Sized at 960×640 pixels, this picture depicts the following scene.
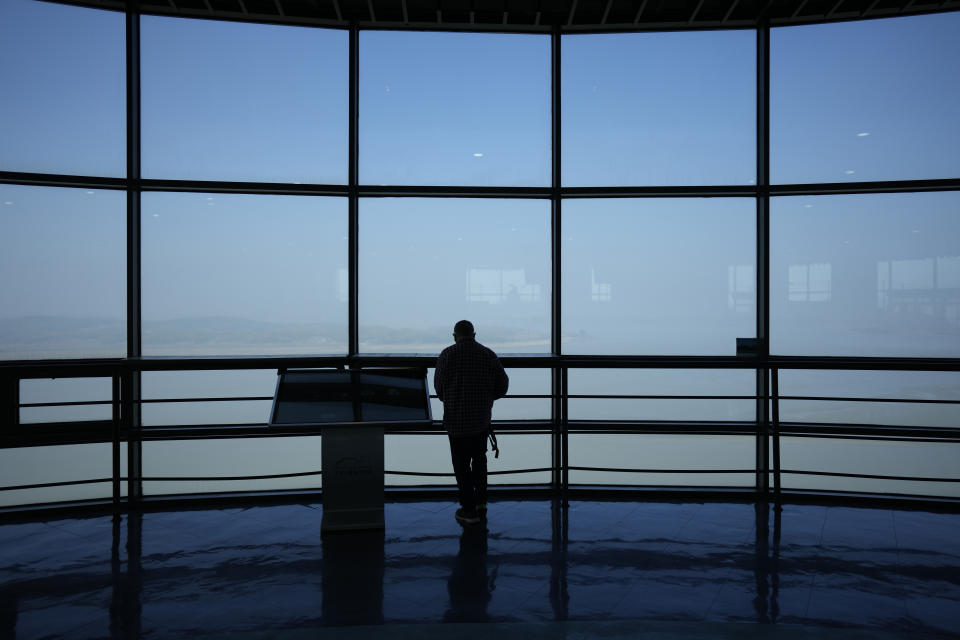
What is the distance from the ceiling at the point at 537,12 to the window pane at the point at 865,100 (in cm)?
24

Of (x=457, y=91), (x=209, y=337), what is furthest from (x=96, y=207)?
(x=457, y=91)

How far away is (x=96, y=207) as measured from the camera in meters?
4.91

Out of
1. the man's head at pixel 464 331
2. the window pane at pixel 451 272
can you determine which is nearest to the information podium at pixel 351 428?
the man's head at pixel 464 331

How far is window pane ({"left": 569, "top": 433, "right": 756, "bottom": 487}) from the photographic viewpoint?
527 cm

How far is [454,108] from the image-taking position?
18.4 ft

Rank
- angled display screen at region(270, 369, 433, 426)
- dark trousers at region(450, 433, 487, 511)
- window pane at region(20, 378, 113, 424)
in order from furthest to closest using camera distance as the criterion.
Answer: dark trousers at region(450, 433, 487, 511), window pane at region(20, 378, 113, 424), angled display screen at region(270, 369, 433, 426)

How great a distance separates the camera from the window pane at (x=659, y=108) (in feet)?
16.9

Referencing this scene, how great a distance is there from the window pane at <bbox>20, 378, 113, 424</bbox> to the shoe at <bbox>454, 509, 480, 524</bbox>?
8.48ft

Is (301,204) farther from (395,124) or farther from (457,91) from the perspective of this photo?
(457,91)

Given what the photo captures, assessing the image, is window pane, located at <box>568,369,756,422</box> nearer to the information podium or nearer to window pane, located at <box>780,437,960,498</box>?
the information podium

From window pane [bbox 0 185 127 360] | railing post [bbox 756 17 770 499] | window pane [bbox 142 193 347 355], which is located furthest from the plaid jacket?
window pane [bbox 0 185 127 360]

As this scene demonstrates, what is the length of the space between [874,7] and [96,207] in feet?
20.5

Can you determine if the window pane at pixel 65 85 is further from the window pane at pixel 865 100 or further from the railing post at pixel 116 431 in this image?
the window pane at pixel 865 100

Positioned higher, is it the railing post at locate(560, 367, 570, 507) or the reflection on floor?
the railing post at locate(560, 367, 570, 507)
